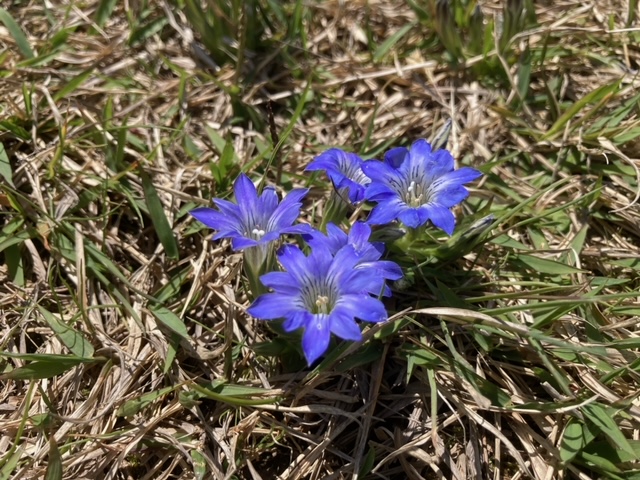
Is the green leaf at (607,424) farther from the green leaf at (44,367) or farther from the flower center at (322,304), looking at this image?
the green leaf at (44,367)

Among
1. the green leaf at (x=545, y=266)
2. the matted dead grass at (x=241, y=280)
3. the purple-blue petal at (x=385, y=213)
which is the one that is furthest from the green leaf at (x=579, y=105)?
the purple-blue petal at (x=385, y=213)

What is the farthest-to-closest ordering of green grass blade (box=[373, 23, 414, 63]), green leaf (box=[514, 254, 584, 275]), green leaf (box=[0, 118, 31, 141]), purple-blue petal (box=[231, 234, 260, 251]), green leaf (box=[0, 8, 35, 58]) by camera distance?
green grass blade (box=[373, 23, 414, 63]) → green leaf (box=[0, 8, 35, 58]) → green leaf (box=[0, 118, 31, 141]) → green leaf (box=[514, 254, 584, 275]) → purple-blue petal (box=[231, 234, 260, 251])

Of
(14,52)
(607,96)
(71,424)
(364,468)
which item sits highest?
(14,52)

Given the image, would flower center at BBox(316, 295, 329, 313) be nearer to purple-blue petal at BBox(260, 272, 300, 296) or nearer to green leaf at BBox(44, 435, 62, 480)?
purple-blue petal at BBox(260, 272, 300, 296)

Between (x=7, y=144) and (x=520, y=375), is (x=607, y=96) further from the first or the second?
(x=7, y=144)

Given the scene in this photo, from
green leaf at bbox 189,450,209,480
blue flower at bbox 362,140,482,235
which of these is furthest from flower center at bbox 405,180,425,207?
green leaf at bbox 189,450,209,480

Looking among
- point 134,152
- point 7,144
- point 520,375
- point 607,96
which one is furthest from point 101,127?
point 607,96
